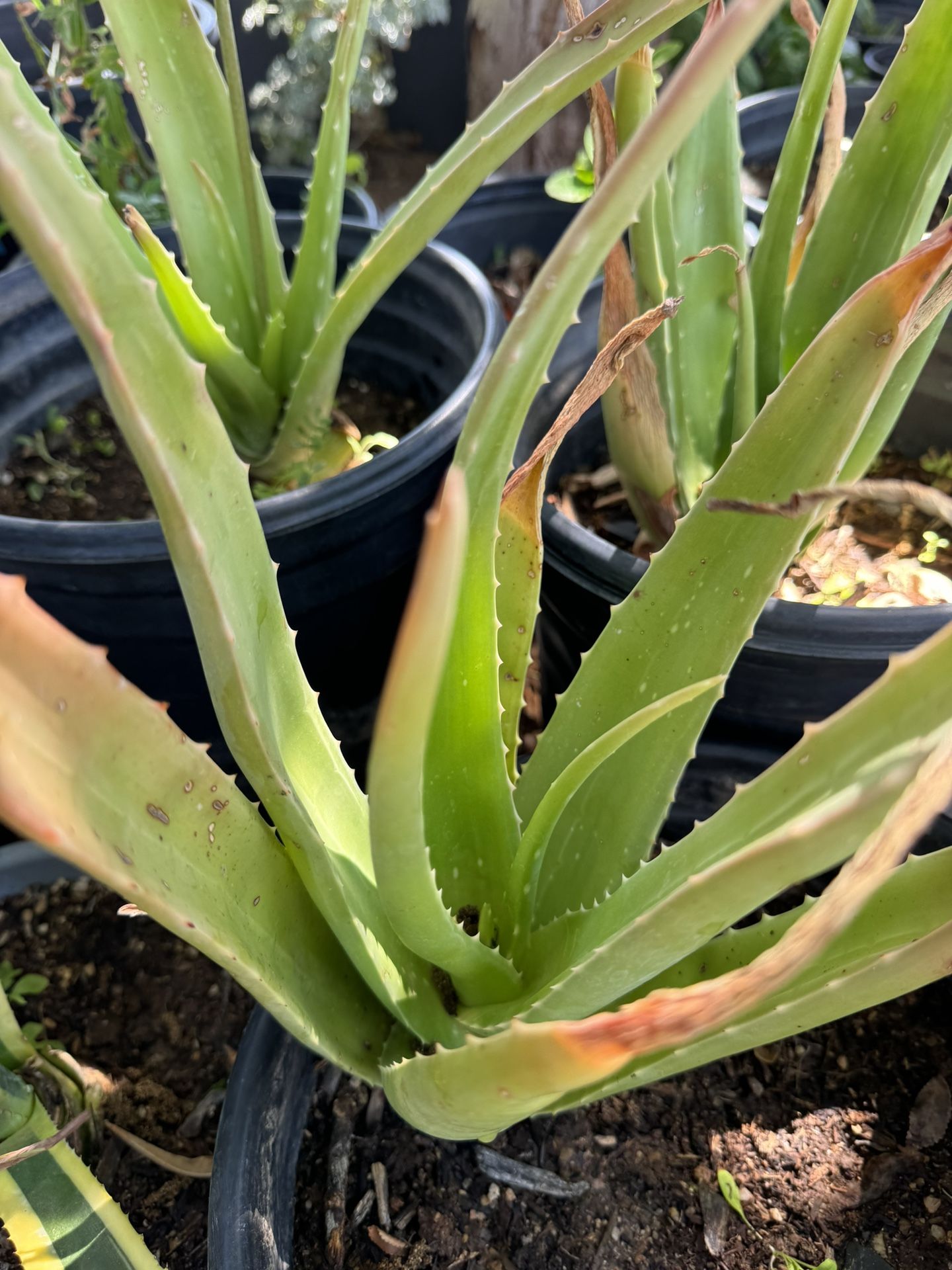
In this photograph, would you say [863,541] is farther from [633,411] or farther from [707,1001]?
[707,1001]

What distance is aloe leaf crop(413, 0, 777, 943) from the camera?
0.25 meters

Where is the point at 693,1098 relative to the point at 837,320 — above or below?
below

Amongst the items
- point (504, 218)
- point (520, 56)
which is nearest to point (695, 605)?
point (504, 218)

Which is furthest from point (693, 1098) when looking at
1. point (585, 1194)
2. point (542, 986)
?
point (542, 986)

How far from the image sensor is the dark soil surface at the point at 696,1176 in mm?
572

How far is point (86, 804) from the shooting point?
0.28m

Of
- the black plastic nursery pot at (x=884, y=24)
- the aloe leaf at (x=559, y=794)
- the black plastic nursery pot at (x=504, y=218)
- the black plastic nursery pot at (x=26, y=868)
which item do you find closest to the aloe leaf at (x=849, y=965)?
the aloe leaf at (x=559, y=794)

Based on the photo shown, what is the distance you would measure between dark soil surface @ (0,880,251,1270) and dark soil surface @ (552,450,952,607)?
1.87 ft

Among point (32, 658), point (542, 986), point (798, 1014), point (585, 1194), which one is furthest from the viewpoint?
point (585, 1194)

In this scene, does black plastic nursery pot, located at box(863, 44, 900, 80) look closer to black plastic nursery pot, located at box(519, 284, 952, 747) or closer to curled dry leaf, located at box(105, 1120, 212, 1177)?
black plastic nursery pot, located at box(519, 284, 952, 747)

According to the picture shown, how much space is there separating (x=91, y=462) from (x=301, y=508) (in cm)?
Answer: 42

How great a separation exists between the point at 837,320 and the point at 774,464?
0.25 feet

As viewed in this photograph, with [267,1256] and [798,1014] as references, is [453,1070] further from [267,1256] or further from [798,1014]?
[267,1256]

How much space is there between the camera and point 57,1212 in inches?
20.1
